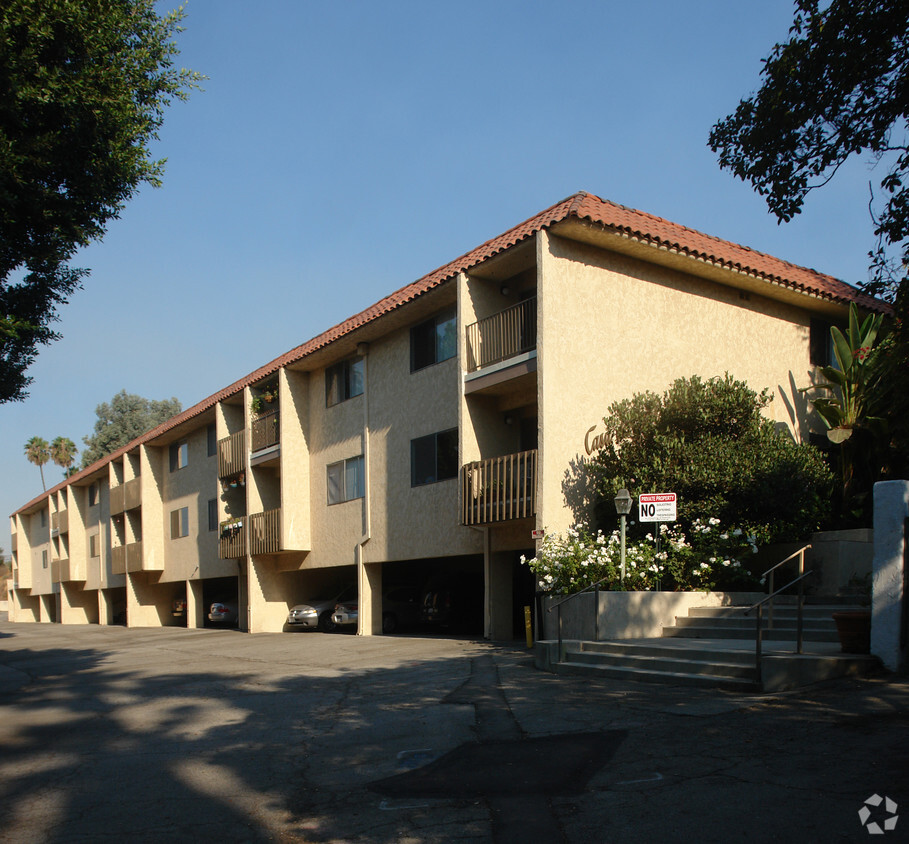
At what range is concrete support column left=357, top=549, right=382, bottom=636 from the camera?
22.8 meters

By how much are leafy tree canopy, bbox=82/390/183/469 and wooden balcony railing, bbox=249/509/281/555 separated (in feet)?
174

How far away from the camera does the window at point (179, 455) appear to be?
35562mm

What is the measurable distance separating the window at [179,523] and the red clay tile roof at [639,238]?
527 inches

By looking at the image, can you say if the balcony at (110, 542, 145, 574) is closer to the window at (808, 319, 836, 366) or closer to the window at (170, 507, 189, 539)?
the window at (170, 507, 189, 539)

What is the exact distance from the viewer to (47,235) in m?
12.5

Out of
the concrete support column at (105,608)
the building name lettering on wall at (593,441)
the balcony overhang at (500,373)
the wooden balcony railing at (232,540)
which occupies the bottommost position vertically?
the concrete support column at (105,608)

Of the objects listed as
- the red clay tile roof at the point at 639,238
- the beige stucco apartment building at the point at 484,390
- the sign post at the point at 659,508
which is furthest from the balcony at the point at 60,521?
the sign post at the point at 659,508

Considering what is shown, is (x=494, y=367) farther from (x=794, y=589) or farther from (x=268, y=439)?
(x=268, y=439)

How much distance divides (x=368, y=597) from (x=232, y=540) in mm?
7590

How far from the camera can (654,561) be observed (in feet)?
50.6

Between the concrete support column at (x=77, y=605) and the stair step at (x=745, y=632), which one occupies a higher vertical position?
the stair step at (x=745, y=632)

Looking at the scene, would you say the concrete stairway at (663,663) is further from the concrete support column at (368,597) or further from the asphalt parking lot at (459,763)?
the concrete support column at (368,597)

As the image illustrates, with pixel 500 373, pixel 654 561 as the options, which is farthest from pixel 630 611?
pixel 500 373

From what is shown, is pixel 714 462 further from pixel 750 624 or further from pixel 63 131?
pixel 63 131
